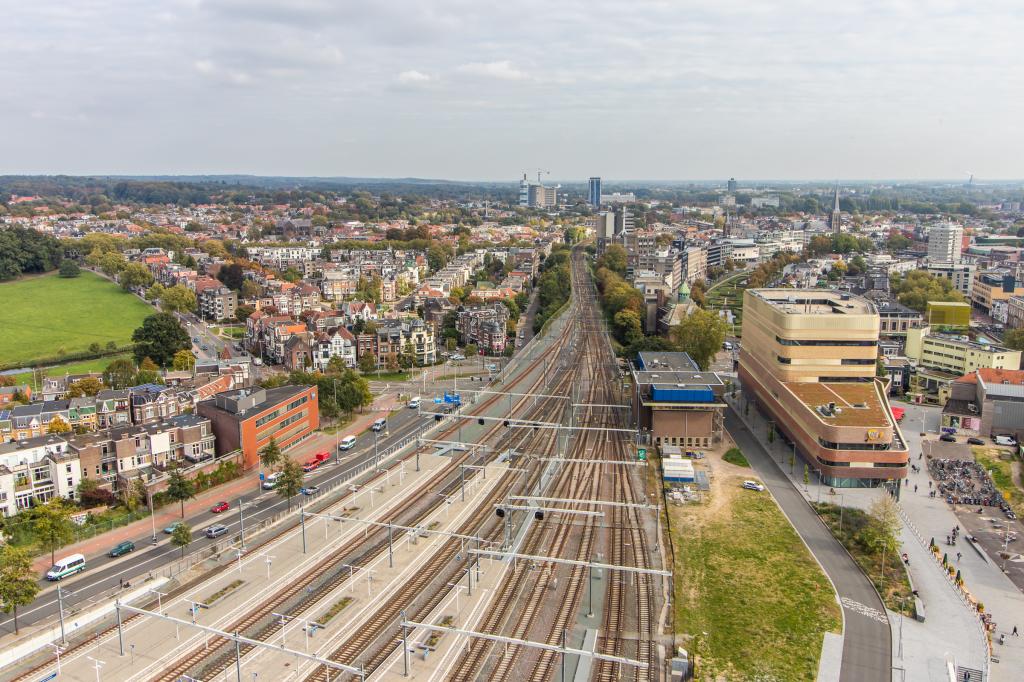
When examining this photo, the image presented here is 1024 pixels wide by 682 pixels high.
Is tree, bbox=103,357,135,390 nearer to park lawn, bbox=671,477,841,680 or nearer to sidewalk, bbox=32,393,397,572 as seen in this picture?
sidewalk, bbox=32,393,397,572

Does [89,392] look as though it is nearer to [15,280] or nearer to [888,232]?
[15,280]

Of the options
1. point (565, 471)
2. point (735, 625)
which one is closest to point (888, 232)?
point (565, 471)

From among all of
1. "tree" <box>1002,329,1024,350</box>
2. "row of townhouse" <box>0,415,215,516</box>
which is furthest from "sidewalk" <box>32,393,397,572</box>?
"tree" <box>1002,329,1024,350</box>

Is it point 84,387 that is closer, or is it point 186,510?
point 186,510

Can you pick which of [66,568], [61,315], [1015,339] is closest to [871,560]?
[66,568]

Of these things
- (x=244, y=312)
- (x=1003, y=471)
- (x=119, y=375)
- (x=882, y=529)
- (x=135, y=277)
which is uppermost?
(x=135, y=277)

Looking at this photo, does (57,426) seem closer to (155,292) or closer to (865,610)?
(865,610)
